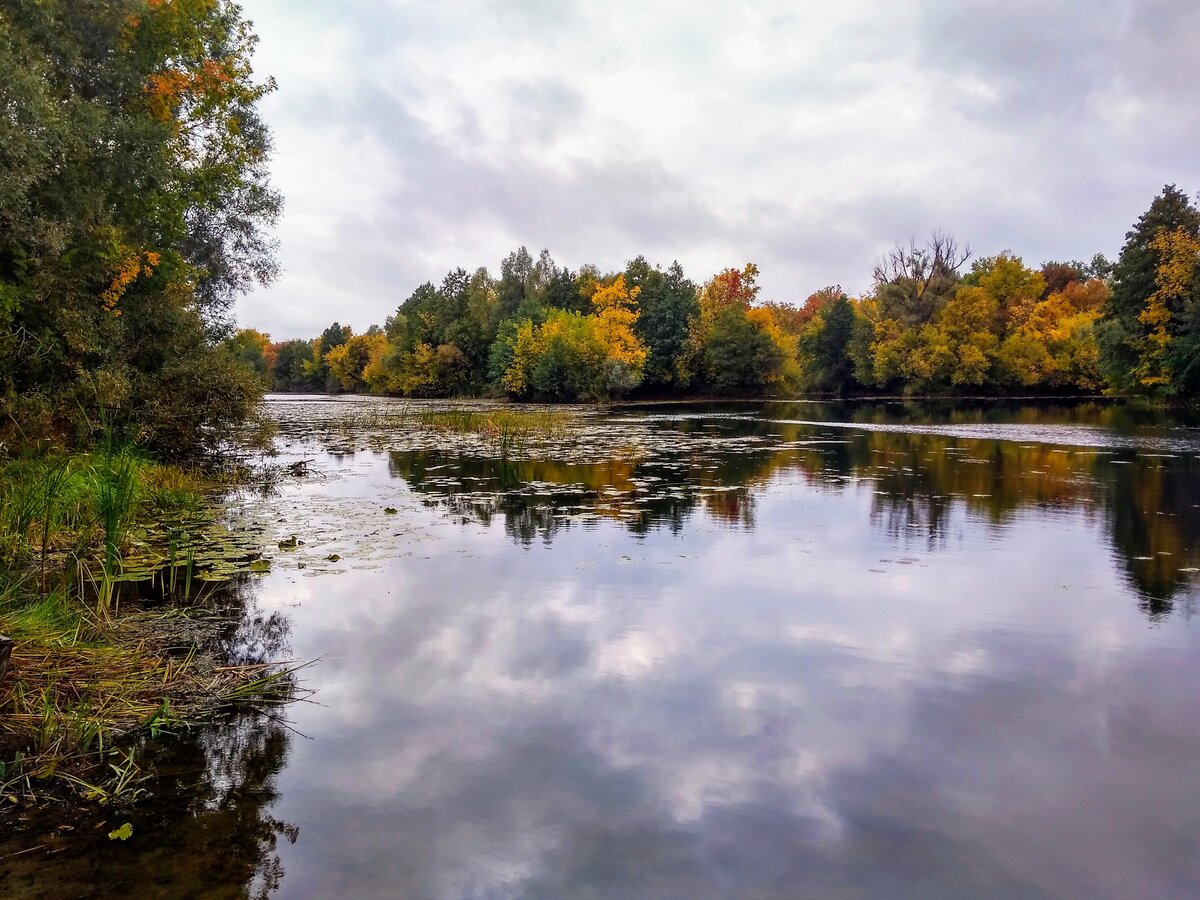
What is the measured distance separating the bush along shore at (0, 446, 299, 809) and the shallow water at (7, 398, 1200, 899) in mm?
274

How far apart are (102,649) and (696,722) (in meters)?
4.05

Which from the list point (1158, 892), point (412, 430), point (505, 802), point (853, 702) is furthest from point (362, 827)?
point (412, 430)

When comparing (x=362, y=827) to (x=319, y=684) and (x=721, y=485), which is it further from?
(x=721, y=485)

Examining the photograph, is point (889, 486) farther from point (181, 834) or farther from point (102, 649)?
point (181, 834)

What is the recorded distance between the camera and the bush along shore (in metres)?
4.09

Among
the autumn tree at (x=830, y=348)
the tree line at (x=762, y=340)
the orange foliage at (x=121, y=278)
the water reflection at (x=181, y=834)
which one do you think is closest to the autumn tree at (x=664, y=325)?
the tree line at (x=762, y=340)

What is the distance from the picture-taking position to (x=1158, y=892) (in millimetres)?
3332

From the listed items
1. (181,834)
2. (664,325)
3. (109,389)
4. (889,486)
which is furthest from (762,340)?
(181,834)

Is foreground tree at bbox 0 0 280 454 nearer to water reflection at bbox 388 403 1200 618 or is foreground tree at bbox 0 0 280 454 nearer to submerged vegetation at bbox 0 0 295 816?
submerged vegetation at bbox 0 0 295 816

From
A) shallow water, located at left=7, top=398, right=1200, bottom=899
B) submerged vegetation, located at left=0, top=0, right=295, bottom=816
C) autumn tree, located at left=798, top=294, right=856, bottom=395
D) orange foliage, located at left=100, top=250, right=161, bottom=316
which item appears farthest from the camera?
autumn tree, located at left=798, top=294, right=856, bottom=395

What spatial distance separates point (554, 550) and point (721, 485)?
6.10 m

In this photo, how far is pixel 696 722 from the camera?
16.0 feet

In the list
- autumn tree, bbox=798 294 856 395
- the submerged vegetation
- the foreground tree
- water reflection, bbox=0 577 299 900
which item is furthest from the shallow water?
autumn tree, bbox=798 294 856 395

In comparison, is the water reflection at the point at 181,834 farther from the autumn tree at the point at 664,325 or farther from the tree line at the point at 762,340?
the autumn tree at the point at 664,325
